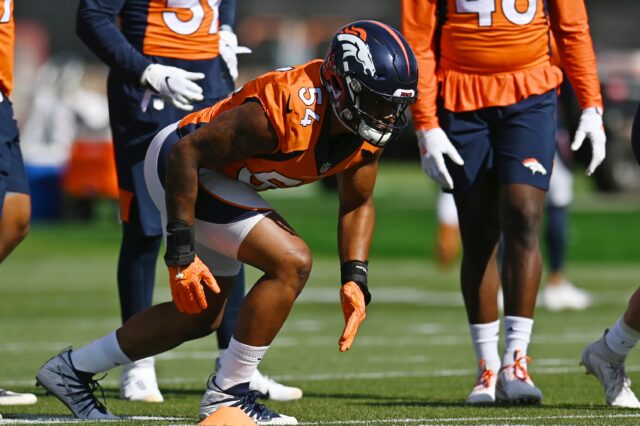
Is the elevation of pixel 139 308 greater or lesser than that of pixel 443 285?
greater

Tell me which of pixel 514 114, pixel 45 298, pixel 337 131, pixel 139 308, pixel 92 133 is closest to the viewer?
pixel 337 131

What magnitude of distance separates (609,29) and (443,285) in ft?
115

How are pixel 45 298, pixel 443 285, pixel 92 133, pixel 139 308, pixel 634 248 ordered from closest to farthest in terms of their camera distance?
pixel 139 308
pixel 45 298
pixel 443 285
pixel 634 248
pixel 92 133

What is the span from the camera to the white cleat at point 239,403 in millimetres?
5957

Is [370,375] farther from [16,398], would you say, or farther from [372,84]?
[372,84]

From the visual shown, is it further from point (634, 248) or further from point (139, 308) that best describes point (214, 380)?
point (634, 248)

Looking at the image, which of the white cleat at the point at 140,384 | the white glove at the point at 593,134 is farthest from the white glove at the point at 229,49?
the white glove at the point at 593,134

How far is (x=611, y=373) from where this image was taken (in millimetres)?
6809

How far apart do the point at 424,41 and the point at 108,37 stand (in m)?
1.54

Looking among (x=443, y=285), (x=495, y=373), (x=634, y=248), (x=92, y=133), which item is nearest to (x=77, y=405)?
(x=495, y=373)

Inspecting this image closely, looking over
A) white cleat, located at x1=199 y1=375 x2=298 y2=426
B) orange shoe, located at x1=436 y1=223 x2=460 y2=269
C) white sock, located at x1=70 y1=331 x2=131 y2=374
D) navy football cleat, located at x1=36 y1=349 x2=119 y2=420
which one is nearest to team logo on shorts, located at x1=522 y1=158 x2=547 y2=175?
white cleat, located at x1=199 y1=375 x2=298 y2=426

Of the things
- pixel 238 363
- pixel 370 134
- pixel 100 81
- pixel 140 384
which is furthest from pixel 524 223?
pixel 100 81

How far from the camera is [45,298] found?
1352 centimetres

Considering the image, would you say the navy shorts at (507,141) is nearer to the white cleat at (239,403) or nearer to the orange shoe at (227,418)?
the white cleat at (239,403)
